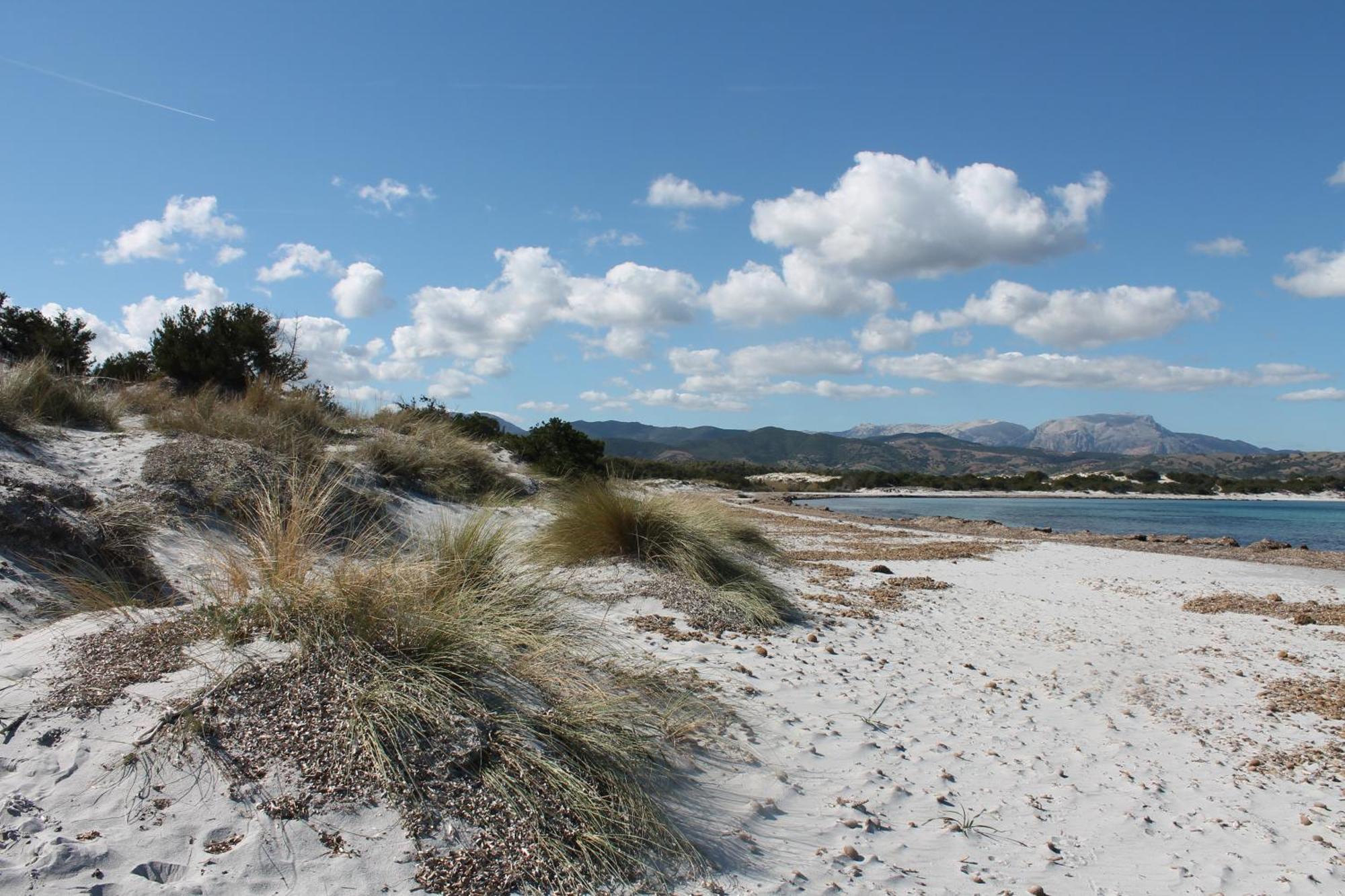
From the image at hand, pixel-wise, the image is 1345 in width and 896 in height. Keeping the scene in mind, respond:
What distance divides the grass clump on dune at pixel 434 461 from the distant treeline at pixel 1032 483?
44.3 m

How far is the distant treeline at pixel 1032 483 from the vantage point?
69.4m

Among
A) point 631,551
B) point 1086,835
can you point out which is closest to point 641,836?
point 1086,835

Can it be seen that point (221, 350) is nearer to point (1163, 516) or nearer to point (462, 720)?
point (462, 720)

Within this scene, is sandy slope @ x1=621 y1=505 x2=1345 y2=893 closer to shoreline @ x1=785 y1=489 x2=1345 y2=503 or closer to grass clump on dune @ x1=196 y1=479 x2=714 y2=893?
grass clump on dune @ x1=196 y1=479 x2=714 y2=893

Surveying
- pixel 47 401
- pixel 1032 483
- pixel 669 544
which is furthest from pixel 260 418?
pixel 1032 483

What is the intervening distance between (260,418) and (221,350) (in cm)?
773

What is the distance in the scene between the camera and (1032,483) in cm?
8156

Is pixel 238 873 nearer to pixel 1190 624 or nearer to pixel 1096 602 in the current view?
pixel 1190 624

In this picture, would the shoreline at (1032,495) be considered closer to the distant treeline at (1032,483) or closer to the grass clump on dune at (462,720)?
the distant treeline at (1032,483)

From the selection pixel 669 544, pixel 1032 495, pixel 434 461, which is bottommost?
pixel 1032 495

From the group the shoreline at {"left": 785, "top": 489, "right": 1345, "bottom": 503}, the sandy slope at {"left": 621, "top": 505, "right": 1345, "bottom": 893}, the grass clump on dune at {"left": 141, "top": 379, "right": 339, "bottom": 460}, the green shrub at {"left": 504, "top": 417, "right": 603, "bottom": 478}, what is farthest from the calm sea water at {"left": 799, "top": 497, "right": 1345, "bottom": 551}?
the grass clump on dune at {"left": 141, "top": 379, "right": 339, "bottom": 460}

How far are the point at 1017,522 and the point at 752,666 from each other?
3345 centimetres

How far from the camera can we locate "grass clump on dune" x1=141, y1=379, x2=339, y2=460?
919cm

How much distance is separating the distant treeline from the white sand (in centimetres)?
5165
